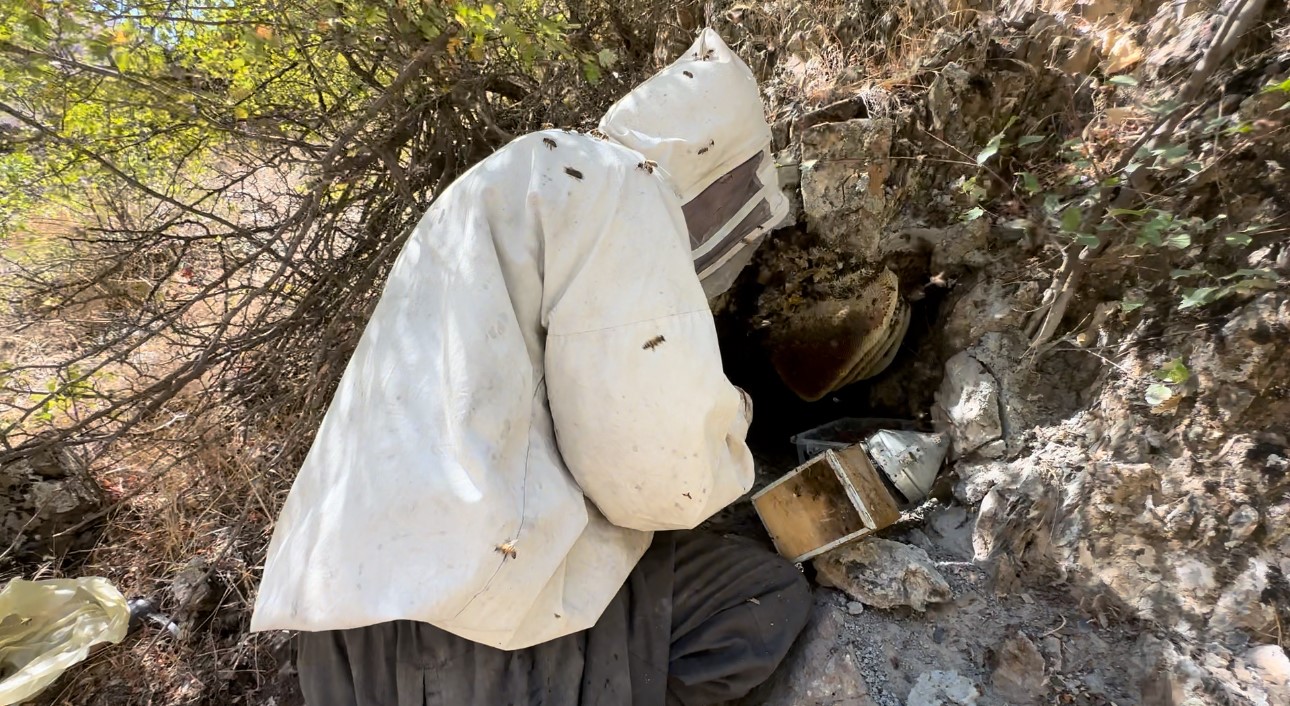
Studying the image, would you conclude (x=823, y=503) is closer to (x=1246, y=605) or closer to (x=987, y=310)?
(x=987, y=310)

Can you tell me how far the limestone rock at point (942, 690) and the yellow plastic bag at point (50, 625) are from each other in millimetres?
2613

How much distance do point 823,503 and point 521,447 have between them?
1259 millimetres

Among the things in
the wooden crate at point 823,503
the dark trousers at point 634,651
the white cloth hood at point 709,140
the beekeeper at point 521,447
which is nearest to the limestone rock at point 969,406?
the wooden crate at point 823,503

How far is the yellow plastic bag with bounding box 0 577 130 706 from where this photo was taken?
6.63 feet

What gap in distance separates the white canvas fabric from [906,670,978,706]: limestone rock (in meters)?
0.84

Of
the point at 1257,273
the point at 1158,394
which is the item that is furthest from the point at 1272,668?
the point at 1257,273

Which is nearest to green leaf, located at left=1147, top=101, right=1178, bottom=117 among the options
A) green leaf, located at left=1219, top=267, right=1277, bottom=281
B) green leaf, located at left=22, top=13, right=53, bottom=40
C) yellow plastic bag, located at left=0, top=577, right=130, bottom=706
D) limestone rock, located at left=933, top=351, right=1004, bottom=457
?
green leaf, located at left=1219, top=267, right=1277, bottom=281

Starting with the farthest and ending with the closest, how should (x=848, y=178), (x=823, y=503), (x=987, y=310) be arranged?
(x=848, y=178), (x=987, y=310), (x=823, y=503)

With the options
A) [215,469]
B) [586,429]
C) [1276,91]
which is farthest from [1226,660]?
[215,469]

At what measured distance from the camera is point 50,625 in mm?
2201

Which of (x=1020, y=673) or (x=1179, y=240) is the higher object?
(x=1179, y=240)

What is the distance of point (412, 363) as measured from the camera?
4.42 ft

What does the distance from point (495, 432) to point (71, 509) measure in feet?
8.40

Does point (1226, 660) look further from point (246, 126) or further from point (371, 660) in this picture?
point (246, 126)
